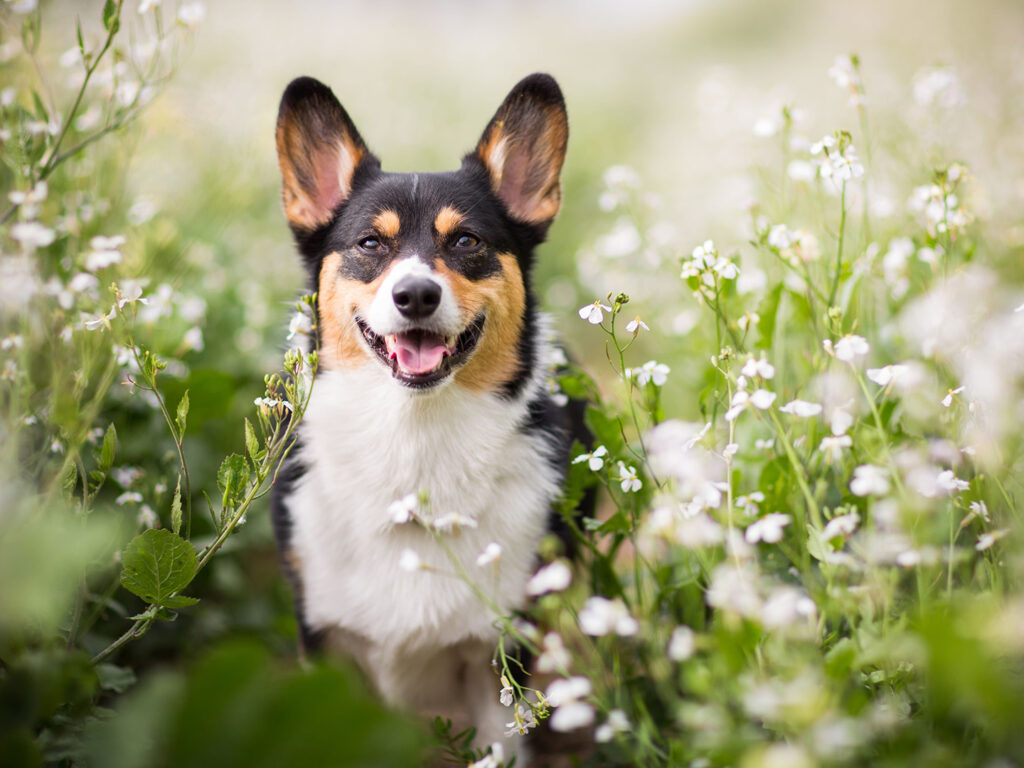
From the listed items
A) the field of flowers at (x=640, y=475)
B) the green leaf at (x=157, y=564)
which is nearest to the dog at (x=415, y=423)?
the field of flowers at (x=640, y=475)

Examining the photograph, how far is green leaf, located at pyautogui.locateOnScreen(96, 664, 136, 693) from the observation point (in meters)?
2.18

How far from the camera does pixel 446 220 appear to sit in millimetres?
2643

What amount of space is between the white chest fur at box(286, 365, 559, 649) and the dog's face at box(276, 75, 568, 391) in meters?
0.13

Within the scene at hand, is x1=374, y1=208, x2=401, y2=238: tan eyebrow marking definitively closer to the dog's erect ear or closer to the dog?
the dog

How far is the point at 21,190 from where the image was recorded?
7.04 feet

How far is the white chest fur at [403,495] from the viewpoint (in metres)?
2.44

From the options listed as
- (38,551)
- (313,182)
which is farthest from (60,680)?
(313,182)

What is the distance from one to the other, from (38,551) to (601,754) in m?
2.03

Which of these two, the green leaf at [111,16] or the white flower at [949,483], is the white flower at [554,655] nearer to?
the white flower at [949,483]

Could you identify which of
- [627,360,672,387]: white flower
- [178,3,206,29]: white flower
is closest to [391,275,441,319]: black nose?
[627,360,672,387]: white flower

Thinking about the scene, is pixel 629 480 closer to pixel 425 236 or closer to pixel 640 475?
pixel 640 475

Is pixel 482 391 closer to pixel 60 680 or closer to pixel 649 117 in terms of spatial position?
pixel 60 680

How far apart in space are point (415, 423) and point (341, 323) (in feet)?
1.43

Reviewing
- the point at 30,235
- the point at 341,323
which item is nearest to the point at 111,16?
the point at 30,235
